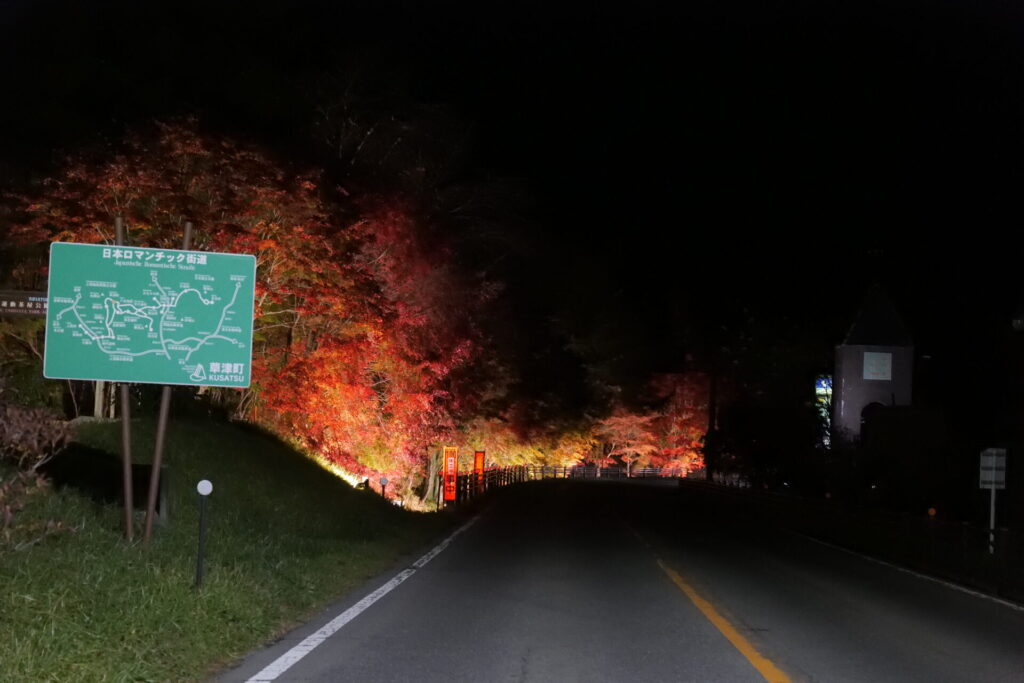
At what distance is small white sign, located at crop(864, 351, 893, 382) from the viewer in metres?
54.2

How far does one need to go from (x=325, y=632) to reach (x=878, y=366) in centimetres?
4948

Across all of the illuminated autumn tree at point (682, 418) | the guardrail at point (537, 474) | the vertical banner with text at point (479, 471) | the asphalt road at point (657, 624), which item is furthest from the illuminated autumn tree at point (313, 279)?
the illuminated autumn tree at point (682, 418)

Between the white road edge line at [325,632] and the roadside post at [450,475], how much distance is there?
1489 centimetres

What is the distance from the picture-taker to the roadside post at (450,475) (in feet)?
103

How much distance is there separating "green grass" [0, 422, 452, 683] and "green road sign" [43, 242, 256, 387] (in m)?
1.95

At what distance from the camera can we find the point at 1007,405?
3103 centimetres

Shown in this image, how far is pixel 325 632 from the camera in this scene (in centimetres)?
991

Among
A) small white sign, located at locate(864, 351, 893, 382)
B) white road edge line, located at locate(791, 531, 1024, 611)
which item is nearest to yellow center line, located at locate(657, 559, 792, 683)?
white road edge line, located at locate(791, 531, 1024, 611)

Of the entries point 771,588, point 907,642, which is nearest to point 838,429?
point 771,588

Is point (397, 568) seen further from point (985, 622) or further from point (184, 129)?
point (184, 129)

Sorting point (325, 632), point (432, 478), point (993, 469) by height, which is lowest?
point (432, 478)

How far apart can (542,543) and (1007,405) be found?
18.0 m

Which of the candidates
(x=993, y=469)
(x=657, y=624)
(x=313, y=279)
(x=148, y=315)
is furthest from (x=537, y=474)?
(x=148, y=315)

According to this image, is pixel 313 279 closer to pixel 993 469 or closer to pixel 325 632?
pixel 325 632
